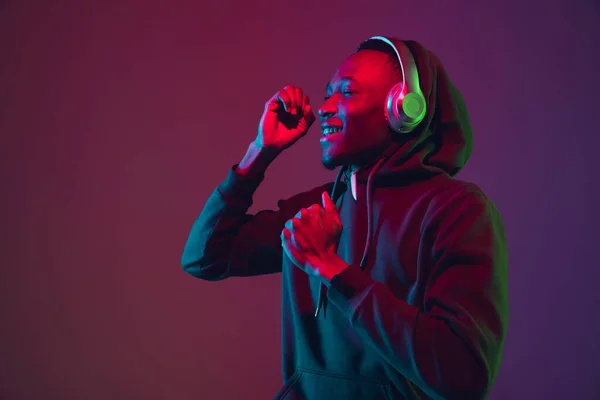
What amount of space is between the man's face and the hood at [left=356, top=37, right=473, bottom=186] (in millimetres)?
36

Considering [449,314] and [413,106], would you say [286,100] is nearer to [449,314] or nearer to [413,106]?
[413,106]

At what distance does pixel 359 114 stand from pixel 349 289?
36 centimetres

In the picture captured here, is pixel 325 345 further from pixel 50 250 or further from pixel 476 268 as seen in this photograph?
pixel 50 250

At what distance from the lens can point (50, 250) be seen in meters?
2.00

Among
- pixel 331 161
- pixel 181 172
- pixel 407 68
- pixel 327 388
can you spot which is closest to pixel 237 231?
pixel 331 161

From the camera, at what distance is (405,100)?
3.07 feet

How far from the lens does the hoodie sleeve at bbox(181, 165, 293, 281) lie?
1.10 meters

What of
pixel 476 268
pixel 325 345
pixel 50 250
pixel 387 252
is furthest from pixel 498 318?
pixel 50 250

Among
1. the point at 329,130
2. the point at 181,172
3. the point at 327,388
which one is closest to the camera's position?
the point at 327,388

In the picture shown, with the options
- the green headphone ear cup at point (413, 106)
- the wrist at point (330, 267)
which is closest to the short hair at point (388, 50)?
the green headphone ear cup at point (413, 106)

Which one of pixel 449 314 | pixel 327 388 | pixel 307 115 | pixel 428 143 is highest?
pixel 307 115

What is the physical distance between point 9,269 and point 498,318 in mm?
1835

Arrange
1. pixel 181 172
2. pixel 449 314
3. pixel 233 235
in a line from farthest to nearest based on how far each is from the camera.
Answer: pixel 181 172 < pixel 233 235 < pixel 449 314

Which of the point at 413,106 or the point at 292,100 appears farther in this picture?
the point at 292,100
